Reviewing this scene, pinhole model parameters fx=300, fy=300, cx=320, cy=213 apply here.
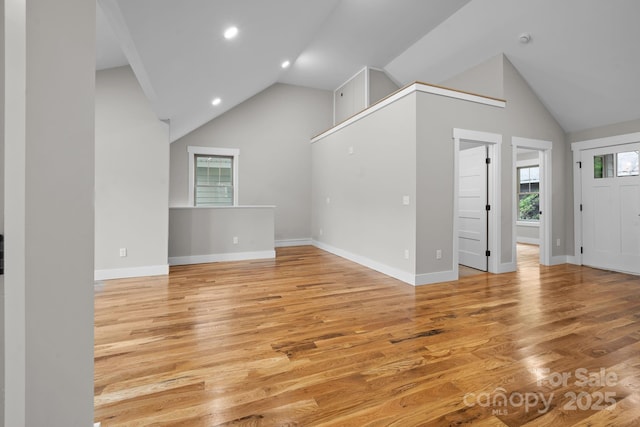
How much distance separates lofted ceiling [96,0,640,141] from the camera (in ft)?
8.38

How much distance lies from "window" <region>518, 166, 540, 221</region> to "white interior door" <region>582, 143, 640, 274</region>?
3135 mm

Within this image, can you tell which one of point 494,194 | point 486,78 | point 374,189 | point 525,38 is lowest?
point 494,194

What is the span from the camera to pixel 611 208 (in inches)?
193

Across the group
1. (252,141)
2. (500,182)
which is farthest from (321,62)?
(500,182)

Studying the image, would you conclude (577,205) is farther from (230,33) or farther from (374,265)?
(230,33)

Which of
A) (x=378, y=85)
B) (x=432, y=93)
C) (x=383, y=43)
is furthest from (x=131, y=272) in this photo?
(x=378, y=85)

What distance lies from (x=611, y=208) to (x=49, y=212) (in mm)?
6865

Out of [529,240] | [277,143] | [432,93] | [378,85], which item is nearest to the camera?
[432,93]

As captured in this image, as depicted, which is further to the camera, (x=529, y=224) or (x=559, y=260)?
(x=529, y=224)

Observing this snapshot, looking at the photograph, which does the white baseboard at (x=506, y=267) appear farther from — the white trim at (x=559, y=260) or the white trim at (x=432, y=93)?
the white trim at (x=432, y=93)

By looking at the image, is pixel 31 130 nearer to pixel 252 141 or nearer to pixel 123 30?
pixel 123 30

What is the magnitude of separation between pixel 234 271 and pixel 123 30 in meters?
3.43

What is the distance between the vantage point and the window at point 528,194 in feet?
26.7

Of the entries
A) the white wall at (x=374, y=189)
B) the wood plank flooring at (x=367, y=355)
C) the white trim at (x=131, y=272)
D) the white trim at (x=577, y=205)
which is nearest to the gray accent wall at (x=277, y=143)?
the white wall at (x=374, y=189)
